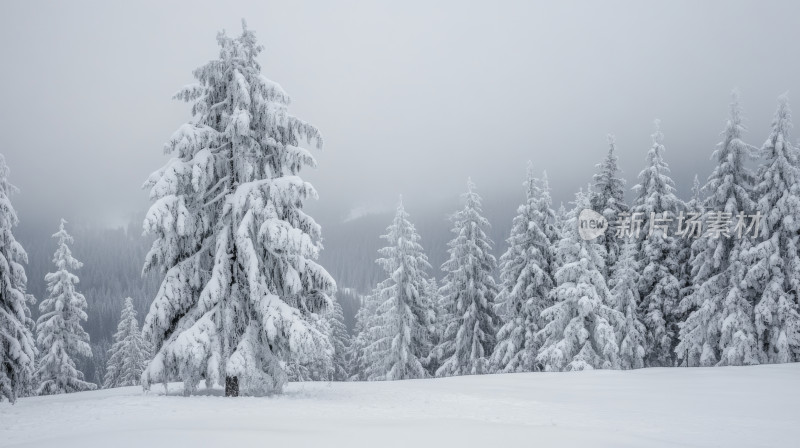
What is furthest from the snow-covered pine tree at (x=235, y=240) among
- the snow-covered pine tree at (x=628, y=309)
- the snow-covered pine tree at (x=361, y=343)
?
the snow-covered pine tree at (x=361, y=343)

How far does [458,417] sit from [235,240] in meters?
8.07

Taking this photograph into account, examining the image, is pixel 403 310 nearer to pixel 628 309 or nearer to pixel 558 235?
pixel 558 235

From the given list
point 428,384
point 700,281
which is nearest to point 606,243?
point 700,281

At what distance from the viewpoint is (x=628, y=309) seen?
28.1 meters

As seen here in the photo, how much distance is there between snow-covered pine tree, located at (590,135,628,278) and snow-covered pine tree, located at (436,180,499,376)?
24.1 ft

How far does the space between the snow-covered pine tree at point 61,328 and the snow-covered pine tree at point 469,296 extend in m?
24.4

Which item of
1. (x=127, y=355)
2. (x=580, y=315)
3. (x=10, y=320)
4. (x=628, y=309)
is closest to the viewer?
(x=10, y=320)

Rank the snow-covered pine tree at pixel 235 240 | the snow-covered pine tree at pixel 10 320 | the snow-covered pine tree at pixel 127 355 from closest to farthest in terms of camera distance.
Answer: the snow-covered pine tree at pixel 235 240, the snow-covered pine tree at pixel 10 320, the snow-covered pine tree at pixel 127 355

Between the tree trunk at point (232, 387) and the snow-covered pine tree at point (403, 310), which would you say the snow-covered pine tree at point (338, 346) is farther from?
the tree trunk at point (232, 387)

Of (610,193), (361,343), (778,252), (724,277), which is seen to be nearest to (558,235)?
(610,193)

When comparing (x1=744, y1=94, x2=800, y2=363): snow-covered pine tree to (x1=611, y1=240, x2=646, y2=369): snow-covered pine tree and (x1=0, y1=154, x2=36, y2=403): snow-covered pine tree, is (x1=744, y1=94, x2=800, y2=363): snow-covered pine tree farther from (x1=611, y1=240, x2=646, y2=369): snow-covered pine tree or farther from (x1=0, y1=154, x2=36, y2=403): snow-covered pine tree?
(x1=0, y1=154, x2=36, y2=403): snow-covered pine tree

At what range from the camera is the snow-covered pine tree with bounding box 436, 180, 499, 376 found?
3281 cm

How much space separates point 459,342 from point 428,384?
13.3 meters

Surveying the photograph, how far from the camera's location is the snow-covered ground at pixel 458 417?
848 cm
